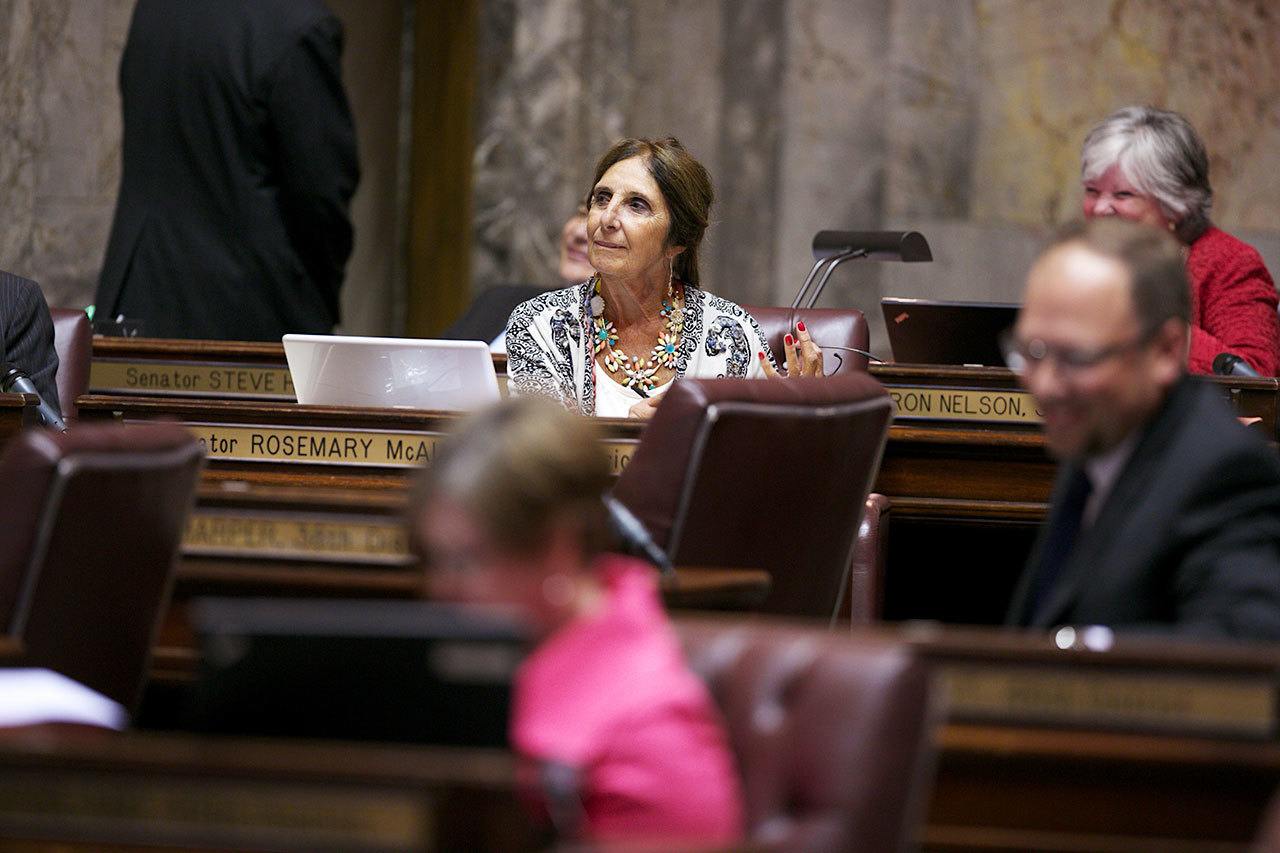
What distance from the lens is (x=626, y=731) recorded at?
1783 mm

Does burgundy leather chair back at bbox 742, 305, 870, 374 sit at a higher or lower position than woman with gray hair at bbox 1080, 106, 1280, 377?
lower

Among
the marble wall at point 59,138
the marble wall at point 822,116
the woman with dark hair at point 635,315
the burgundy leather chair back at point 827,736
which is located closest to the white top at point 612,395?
the woman with dark hair at point 635,315

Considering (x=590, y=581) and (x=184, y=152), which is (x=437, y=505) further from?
(x=184, y=152)

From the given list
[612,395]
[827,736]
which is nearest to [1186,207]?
[612,395]

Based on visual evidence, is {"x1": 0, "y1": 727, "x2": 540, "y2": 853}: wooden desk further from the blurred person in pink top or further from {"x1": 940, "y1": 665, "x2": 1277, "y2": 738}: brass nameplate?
{"x1": 940, "y1": 665, "x2": 1277, "y2": 738}: brass nameplate

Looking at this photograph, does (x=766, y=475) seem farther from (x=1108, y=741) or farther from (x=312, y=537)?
(x=1108, y=741)

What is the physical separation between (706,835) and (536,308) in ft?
10.0

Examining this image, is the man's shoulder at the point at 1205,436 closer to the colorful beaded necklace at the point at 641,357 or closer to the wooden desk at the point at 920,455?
the wooden desk at the point at 920,455

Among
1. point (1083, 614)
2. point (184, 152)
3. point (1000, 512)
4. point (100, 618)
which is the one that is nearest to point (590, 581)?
point (1083, 614)

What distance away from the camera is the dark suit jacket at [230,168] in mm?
6141

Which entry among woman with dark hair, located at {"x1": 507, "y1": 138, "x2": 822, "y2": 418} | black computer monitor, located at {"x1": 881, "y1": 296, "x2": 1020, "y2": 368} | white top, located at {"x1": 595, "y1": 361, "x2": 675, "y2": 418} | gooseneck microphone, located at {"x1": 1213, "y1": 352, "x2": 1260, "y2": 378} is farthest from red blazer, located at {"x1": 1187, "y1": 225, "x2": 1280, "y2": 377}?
white top, located at {"x1": 595, "y1": 361, "x2": 675, "y2": 418}

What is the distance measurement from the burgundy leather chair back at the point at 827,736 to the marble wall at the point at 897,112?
5459mm

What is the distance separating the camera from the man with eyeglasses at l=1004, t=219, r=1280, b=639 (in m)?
2.29

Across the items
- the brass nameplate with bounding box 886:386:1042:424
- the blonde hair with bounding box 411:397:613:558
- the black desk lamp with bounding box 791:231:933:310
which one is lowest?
the brass nameplate with bounding box 886:386:1042:424
